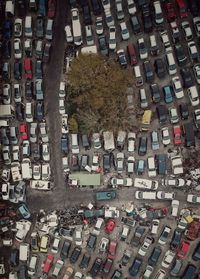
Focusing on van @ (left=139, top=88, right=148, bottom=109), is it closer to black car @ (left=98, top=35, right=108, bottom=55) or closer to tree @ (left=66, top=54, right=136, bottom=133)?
tree @ (left=66, top=54, right=136, bottom=133)

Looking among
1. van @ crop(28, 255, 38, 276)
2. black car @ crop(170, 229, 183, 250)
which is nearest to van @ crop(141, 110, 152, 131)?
black car @ crop(170, 229, 183, 250)

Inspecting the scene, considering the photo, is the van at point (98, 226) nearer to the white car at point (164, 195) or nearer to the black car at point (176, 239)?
the white car at point (164, 195)

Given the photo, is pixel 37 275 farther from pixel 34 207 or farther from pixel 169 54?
pixel 169 54

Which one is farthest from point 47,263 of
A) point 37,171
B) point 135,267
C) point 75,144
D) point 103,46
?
point 103,46

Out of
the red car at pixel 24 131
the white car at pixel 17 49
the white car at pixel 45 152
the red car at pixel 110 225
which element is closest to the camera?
the red car at pixel 110 225

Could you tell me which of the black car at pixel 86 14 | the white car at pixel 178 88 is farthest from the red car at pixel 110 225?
the black car at pixel 86 14

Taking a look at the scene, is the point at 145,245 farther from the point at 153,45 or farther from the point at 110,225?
the point at 153,45
